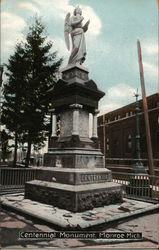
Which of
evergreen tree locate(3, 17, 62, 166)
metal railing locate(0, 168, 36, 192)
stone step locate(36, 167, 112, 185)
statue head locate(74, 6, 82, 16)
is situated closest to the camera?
stone step locate(36, 167, 112, 185)

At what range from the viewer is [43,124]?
1770 centimetres

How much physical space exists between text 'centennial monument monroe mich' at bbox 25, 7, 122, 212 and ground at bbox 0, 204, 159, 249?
4.25 feet

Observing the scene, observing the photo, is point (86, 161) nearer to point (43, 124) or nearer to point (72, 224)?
point (72, 224)

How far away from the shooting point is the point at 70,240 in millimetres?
4750

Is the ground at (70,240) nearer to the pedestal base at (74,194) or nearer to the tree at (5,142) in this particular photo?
the pedestal base at (74,194)

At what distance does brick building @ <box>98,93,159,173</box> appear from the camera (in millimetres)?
25078

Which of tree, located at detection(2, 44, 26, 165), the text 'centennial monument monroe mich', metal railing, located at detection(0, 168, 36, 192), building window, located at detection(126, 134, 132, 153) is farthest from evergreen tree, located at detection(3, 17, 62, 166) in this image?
building window, located at detection(126, 134, 132, 153)

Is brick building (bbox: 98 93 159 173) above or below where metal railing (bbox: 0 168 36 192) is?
above

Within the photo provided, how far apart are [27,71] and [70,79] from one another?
33.6 ft

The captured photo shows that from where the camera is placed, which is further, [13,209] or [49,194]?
[49,194]

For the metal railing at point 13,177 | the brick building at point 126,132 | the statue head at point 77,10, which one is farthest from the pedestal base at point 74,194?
the brick building at point 126,132

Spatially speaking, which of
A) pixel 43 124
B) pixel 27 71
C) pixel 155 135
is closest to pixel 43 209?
pixel 43 124

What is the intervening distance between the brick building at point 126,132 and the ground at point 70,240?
53.4 ft

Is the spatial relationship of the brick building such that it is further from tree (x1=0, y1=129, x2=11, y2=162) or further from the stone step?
the stone step
